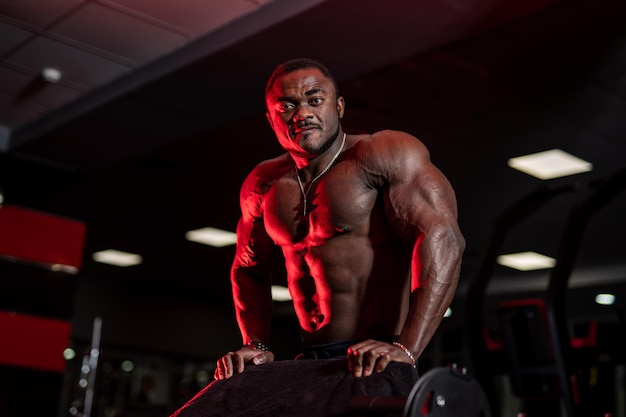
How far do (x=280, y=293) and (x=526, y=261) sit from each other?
12.8 ft

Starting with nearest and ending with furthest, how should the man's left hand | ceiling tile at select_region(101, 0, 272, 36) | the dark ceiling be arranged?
the man's left hand, the dark ceiling, ceiling tile at select_region(101, 0, 272, 36)

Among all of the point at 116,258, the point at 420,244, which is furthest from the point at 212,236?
the point at 420,244

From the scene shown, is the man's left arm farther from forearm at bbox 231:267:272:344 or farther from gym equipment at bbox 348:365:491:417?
forearm at bbox 231:267:272:344

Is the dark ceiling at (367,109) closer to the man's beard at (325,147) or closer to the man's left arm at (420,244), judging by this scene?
the man's beard at (325,147)

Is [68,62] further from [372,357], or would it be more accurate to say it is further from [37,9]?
[372,357]

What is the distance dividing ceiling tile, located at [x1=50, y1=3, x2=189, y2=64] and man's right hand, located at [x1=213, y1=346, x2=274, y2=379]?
10.5ft

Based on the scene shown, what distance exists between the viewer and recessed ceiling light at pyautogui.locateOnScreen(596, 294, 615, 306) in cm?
1039

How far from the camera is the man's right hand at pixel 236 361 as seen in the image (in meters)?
2.20

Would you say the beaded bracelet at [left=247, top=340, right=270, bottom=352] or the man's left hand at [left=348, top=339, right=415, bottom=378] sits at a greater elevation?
the beaded bracelet at [left=247, top=340, right=270, bottom=352]

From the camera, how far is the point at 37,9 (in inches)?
191

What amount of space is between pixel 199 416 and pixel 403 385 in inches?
22.4

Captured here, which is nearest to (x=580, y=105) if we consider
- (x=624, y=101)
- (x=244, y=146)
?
(x=624, y=101)

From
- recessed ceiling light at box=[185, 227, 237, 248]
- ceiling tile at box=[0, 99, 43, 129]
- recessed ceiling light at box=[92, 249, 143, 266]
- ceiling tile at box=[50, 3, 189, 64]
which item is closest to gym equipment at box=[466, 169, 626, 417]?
ceiling tile at box=[50, 3, 189, 64]

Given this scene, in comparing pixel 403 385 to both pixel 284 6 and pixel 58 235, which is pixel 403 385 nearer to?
pixel 284 6
